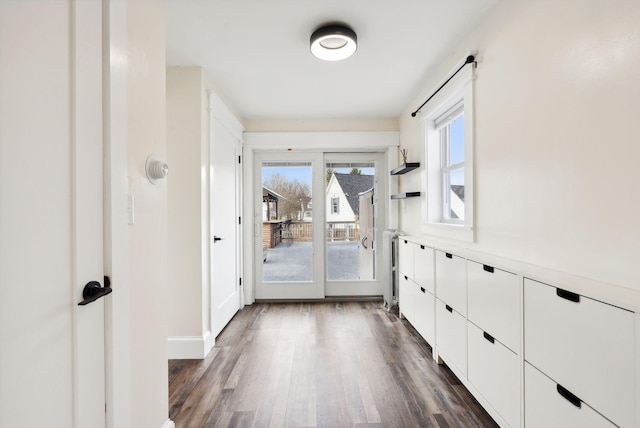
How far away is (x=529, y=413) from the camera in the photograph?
1237 mm

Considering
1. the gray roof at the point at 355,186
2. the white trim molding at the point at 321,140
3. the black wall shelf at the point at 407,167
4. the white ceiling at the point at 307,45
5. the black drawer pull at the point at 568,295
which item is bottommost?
the black drawer pull at the point at 568,295

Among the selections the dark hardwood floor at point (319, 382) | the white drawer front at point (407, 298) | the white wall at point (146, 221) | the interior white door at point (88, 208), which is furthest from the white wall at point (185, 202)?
the white drawer front at point (407, 298)

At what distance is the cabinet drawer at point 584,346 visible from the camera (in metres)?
0.85

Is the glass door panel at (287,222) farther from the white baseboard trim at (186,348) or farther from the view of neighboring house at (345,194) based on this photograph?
the white baseboard trim at (186,348)

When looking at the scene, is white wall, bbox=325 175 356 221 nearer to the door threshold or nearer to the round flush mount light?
the door threshold

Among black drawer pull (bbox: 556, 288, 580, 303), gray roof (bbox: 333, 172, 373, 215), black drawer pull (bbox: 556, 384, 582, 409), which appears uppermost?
→ gray roof (bbox: 333, 172, 373, 215)

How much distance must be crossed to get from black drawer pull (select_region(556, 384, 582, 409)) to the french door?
2.74 m

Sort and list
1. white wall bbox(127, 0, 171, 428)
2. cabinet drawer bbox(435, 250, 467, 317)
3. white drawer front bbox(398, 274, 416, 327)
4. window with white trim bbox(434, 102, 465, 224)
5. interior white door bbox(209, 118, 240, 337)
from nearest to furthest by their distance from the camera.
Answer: white wall bbox(127, 0, 171, 428) < cabinet drawer bbox(435, 250, 467, 317) < window with white trim bbox(434, 102, 465, 224) < interior white door bbox(209, 118, 240, 337) < white drawer front bbox(398, 274, 416, 327)

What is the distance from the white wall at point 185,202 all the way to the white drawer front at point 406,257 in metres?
1.92

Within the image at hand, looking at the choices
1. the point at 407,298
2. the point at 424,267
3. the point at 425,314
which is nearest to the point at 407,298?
the point at 407,298

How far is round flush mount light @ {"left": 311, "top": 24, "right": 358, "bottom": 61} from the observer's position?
5.94 ft

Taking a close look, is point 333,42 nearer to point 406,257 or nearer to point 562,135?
point 562,135

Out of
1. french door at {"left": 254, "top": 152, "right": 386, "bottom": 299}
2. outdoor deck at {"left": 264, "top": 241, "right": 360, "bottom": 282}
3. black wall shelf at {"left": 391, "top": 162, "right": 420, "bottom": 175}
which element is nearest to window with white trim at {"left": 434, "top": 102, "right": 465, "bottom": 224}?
black wall shelf at {"left": 391, "top": 162, "right": 420, "bottom": 175}

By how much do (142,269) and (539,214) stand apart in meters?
1.87
